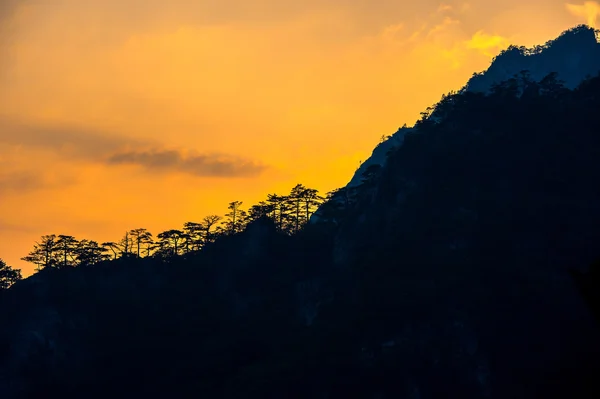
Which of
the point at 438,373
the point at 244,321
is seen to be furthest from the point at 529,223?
the point at 244,321

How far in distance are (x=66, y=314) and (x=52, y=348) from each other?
6.25m

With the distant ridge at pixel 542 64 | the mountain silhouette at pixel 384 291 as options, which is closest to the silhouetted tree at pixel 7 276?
the mountain silhouette at pixel 384 291

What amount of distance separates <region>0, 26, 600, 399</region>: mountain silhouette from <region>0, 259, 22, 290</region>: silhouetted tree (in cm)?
803

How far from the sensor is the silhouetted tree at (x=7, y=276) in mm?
132750

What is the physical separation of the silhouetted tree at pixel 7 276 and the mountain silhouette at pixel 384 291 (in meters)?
8.03

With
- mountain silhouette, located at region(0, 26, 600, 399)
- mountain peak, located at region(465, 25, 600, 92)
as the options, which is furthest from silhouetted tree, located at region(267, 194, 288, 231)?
mountain peak, located at region(465, 25, 600, 92)

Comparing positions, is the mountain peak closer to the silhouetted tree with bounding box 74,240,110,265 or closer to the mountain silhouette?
the mountain silhouette

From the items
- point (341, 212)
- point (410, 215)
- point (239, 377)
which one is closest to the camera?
point (239, 377)

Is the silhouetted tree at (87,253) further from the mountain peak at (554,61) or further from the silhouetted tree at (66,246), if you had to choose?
the mountain peak at (554,61)

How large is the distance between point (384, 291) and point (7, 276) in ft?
225

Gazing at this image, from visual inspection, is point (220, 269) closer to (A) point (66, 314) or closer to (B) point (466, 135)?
(A) point (66, 314)

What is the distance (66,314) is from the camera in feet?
402

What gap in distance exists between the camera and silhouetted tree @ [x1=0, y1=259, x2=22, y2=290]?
436 ft

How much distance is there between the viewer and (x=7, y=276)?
13338cm
